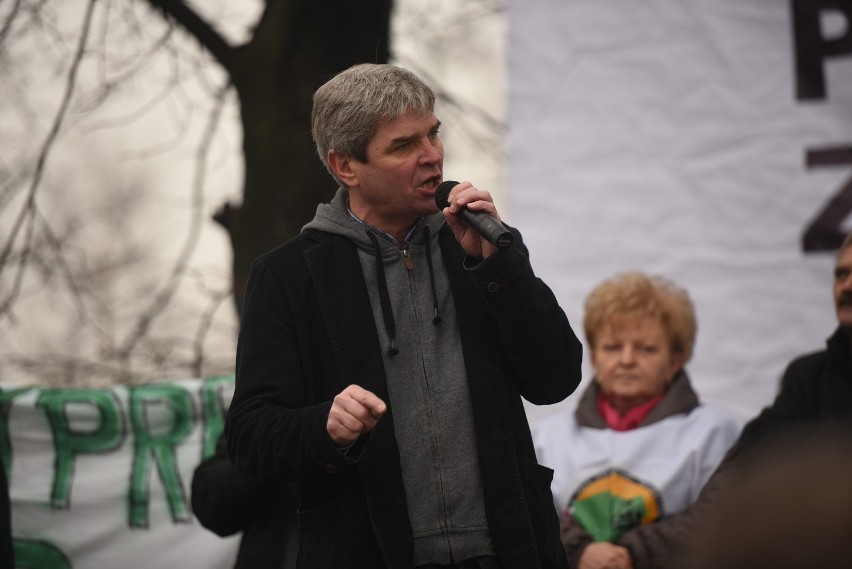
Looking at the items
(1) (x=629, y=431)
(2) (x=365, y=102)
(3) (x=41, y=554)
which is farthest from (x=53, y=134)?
(2) (x=365, y=102)

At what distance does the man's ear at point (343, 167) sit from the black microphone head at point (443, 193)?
0.68 ft

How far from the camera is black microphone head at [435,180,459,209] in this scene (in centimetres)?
250

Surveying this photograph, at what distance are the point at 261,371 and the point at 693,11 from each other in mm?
3127

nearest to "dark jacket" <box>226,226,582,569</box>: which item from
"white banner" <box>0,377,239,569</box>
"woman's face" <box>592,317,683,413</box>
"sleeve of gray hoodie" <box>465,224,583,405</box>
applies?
"sleeve of gray hoodie" <box>465,224,583,405</box>

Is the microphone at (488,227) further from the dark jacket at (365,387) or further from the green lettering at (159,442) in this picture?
the green lettering at (159,442)

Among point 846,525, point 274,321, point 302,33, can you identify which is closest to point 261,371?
point 274,321

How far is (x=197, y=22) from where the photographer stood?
5.90 metres

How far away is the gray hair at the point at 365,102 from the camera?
257 cm

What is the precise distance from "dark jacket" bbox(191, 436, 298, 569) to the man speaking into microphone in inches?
42.3

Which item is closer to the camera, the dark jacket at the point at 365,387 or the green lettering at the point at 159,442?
the dark jacket at the point at 365,387

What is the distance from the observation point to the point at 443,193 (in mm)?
2521

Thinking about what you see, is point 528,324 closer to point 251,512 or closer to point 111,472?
point 251,512

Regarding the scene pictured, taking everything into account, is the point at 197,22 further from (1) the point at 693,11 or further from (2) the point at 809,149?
(2) the point at 809,149

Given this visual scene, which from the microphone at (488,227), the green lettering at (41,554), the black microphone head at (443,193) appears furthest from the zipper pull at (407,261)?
the green lettering at (41,554)
